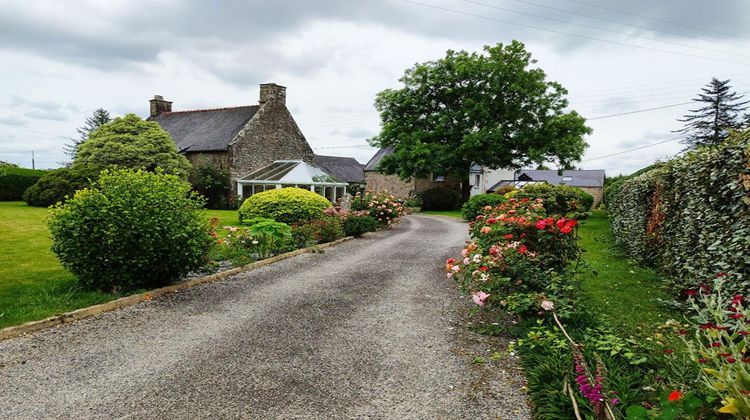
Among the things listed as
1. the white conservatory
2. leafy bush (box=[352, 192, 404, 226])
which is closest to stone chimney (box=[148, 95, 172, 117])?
the white conservatory

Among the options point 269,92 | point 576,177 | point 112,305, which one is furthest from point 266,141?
point 576,177

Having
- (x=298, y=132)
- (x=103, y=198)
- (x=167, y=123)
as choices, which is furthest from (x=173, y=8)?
(x=167, y=123)

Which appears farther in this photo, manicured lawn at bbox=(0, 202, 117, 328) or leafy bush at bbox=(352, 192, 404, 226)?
leafy bush at bbox=(352, 192, 404, 226)

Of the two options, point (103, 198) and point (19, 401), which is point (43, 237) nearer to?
point (103, 198)

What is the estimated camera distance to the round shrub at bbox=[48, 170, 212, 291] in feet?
20.9

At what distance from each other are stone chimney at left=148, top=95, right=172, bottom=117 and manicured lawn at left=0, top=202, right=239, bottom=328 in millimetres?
27384

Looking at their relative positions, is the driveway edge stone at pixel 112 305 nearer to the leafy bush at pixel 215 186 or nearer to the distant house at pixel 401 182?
the leafy bush at pixel 215 186

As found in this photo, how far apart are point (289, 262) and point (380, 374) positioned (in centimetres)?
614

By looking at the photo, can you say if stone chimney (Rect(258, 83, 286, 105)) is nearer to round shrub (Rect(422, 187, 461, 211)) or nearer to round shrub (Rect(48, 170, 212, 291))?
round shrub (Rect(422, 187, 461, 211))

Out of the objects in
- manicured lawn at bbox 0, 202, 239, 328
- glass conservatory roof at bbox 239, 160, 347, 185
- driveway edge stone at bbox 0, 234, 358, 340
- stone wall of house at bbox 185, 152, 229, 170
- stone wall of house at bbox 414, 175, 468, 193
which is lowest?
driveway edge stone at bbox 0, 234, 358, 340

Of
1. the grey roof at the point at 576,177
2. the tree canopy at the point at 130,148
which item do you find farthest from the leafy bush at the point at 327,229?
the grey roof at the point at 576,177

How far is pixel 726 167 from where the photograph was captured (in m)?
4.99

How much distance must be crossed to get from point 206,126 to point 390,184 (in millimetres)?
18020

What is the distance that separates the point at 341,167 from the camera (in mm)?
50938
